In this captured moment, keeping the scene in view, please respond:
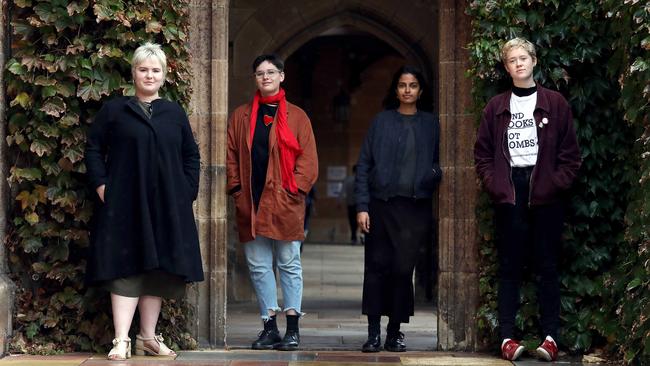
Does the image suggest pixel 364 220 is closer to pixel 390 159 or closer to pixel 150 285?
pixel 390 159

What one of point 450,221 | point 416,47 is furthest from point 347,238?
point 450,221

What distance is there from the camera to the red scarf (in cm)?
777

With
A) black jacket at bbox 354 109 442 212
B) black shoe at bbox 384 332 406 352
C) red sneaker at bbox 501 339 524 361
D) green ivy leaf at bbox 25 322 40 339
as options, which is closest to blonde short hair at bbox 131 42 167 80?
black jacket at bbox 354 109 442 212

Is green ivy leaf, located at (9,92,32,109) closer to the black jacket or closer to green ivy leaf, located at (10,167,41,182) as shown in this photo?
green ivy leaf, located at (10,167,41,182)

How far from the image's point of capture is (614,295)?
7.31 metres

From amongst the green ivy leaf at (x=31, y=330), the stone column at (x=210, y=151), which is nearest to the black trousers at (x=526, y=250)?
the stone column at (x=210, y=151)

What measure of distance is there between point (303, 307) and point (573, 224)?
429 cm

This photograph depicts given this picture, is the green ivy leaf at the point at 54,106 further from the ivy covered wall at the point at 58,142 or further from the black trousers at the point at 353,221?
the black trousers at the point at 353,221

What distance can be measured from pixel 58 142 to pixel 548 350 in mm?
2958

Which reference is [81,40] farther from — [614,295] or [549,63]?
[614,295]

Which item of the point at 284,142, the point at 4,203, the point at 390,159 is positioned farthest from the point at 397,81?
the point at 4,203

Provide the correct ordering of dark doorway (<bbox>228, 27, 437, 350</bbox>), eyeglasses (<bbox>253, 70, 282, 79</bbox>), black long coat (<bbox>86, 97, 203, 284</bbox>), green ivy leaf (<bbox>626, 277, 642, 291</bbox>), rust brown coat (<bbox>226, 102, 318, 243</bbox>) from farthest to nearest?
dark doorway (<bbox>228, 27, 437, 350</bbox>) < eyeglasses (<bbox>253, 70, 282, 79</bbox>) < rust brown coat (<bbox>226, 102, 318, 243</bbox>) < black long coat (<bbox>86, 97, 203, 284</bbox>) < green ivy leaf (<bbox>626, 277, 642, 291</bbox>)

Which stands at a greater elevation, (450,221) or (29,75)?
(29,75)

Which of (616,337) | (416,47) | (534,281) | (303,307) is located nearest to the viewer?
(616,337)
